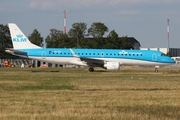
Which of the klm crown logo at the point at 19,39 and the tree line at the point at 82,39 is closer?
the klm crown logo at the point at 19,39

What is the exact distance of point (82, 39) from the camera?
116m

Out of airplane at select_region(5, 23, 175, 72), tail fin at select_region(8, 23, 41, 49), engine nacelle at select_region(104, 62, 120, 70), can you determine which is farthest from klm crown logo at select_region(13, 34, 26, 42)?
engine nacelle at select_region(104, 62, 120, 70)

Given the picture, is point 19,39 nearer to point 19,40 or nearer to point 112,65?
point 19,40

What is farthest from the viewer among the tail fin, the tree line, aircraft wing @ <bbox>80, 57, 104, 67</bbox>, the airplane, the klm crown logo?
the tree line

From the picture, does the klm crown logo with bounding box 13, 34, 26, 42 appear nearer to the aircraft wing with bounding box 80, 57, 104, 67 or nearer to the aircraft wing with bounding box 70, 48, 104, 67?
the aircraft wing with bounding box 70, 48, 104, 67

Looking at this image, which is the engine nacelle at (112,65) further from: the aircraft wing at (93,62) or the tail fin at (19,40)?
the tail fin at (19,40)

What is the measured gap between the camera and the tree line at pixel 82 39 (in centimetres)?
11156

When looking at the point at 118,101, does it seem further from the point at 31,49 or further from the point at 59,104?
the point at 31,49

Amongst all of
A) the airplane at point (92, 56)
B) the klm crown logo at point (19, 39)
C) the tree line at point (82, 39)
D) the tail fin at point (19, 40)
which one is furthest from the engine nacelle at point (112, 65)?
the tree line at point (82, 39)

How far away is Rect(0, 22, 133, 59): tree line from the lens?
366 feet

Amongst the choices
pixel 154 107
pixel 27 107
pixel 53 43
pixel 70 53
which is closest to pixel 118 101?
pixel 154 107

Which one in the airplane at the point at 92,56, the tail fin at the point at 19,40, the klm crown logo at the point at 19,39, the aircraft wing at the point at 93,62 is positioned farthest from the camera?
the klm crown logo at the point at 19,39

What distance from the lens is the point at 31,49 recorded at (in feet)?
183

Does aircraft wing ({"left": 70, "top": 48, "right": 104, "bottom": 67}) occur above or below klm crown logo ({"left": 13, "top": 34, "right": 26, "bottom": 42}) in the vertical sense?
below
